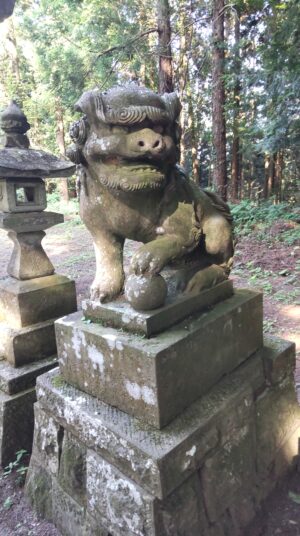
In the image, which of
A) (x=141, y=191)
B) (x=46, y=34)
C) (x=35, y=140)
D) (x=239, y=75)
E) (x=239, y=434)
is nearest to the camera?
(x=141, y=191)

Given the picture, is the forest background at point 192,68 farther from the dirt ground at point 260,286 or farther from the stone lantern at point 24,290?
the stone lantern at point 24,290

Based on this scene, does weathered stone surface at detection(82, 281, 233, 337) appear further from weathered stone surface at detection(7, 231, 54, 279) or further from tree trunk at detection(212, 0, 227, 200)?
tree trunk at detection(212, 0, 227, 200)

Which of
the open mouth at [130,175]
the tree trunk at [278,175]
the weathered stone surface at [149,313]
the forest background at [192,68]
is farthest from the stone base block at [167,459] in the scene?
the tree trunk at [278,175]

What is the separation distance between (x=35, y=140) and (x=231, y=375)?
17116 millimetres

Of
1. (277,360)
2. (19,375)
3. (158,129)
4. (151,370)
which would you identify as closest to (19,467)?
(19,375)

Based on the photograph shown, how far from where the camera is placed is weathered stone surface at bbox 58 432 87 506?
1.58 metres

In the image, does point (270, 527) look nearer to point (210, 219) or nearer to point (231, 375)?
point (231, 375)

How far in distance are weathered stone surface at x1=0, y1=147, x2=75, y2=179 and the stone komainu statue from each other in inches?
37.6

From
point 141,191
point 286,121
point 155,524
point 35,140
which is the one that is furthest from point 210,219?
point 35,140

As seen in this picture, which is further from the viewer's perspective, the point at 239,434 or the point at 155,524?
the point at 239,434


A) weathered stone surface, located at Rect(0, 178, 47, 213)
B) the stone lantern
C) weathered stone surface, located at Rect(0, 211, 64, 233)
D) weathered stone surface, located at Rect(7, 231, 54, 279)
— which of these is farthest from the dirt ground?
weathered stone surface, located at Rect(0, 178, 47, 213)

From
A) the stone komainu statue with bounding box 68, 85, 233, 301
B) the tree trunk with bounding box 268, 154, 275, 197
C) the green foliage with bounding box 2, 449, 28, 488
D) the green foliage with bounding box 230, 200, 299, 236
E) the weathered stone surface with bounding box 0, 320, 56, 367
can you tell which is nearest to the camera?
the stone komainu statue with bounding box 68, 85, 233, 301

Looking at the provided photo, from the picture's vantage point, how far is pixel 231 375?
1745mm

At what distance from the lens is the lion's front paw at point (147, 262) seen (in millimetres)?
1439
